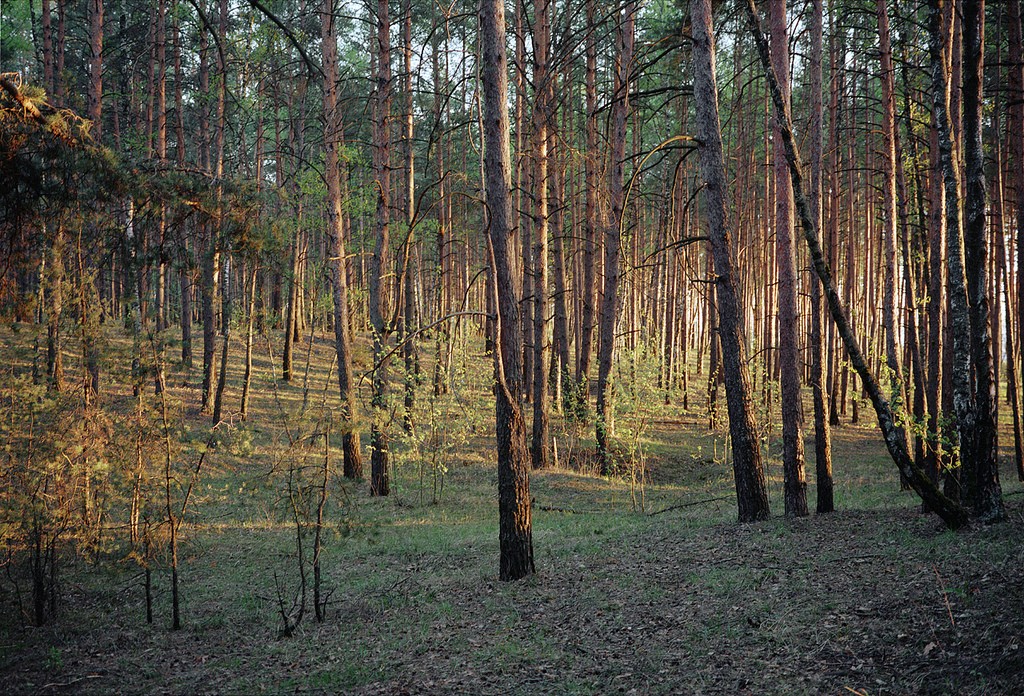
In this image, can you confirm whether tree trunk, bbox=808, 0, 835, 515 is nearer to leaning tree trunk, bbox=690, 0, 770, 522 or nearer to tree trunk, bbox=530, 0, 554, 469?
leaning tree trunk, bbox=690, 0, 770, 522

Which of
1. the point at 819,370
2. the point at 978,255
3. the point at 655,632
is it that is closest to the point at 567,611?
the point at 655,632

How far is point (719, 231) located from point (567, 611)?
537 cm

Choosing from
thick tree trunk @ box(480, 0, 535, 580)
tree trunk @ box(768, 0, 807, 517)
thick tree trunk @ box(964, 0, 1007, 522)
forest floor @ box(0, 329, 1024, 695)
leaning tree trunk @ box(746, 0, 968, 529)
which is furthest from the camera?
tree trunk @ box(768, 0, 807, 517)

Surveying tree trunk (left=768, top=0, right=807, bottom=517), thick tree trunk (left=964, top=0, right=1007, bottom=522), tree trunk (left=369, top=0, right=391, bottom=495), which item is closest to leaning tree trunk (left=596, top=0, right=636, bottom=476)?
tree trunk (left=369, top=0, right=391, bottom=495)

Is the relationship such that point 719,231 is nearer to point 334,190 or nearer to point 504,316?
point 504,316

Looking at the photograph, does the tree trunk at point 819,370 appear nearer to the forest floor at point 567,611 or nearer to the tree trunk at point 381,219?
the forest floor at point 567,611

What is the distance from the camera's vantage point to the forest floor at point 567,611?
529 cm

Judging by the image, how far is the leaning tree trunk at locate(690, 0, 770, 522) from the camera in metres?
9.51

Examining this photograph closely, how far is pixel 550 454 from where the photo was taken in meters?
17.9

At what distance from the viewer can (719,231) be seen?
9547mm

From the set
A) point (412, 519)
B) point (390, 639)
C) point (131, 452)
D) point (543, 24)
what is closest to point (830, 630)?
point (390, 639)

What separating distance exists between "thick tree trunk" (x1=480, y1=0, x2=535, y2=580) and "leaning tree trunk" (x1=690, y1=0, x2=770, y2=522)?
2.88 m

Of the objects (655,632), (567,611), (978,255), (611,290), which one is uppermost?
(611,290)

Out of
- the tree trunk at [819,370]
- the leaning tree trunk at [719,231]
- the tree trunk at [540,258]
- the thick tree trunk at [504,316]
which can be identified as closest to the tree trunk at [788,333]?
the tree trunk at [819,370]
